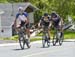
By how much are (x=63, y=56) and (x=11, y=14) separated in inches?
1272

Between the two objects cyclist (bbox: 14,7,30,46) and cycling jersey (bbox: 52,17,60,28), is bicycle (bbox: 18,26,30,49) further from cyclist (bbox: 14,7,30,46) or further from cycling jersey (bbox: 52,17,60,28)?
cycling jersey (bbox: 52,17,60,28)

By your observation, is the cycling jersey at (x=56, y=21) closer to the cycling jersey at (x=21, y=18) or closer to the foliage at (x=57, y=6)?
the cycling jersey at (x=21, y=18)

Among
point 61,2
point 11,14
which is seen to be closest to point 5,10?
point 11,14

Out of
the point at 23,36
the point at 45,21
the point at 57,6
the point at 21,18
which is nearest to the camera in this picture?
the point at 21,18

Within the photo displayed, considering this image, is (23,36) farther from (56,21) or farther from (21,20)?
(56,21)

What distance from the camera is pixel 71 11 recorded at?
2542 inches

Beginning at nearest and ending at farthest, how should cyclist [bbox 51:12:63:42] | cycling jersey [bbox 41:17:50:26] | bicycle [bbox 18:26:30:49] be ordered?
1. bicycle [bbox 18:26:30:49]
2. cycling jersey [bbox 41:17:50:26]
3. cyclist [bbox 51:12:63:42]

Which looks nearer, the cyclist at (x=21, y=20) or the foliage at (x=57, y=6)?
the cyclist at (x=21, y=20)

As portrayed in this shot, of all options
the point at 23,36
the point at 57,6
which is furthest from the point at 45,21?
the point at 57,6

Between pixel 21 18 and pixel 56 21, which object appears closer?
pixel 21 18

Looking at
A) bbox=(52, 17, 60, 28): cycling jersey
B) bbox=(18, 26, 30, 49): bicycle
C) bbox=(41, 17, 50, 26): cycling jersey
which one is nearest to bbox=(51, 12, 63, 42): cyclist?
bbox=(52, 17, 60, 28): cycling jersey

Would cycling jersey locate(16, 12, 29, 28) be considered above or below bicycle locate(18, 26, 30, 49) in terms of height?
above

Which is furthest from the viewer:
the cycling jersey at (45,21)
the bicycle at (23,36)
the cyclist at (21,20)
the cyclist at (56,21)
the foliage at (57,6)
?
the foliage at (57,6)

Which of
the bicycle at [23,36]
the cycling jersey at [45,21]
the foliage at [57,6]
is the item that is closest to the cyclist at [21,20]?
the bicycle at [23,36]
